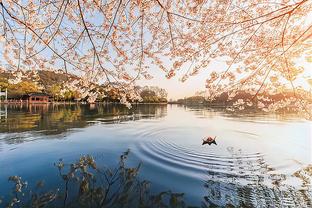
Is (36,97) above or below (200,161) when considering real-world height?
above

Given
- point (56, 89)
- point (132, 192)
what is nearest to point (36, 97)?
point (56, 89)

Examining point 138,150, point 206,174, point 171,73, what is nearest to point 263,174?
point 206,174

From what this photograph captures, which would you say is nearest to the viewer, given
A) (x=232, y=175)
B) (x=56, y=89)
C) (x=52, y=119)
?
(x=232, y=175)

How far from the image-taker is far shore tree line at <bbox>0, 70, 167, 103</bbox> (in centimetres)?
548

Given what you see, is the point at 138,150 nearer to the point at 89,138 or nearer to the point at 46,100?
the point at 89,138

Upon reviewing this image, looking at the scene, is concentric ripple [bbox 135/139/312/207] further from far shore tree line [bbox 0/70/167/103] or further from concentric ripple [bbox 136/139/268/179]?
far shore tree line [bbox 0/70/167/103]

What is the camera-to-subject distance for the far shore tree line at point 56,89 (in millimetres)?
5477

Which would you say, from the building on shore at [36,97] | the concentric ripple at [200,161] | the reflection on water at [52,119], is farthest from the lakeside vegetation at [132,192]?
the building on shore at [36,97]

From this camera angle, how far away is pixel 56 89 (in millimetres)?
7762

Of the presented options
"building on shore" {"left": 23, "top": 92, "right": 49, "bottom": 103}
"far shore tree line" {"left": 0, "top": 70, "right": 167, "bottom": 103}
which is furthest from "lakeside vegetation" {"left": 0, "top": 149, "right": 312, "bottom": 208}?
"building on shore" {"left": 23, "top": 92, "right": 49, "bottom": 103}

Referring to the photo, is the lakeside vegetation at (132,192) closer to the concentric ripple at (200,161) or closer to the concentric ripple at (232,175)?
the concentric ripple at (232,175)

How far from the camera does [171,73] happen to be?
5.38 m

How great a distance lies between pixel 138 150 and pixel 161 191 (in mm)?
4304

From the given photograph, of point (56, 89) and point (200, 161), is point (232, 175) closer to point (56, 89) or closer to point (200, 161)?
point (200, 161)
